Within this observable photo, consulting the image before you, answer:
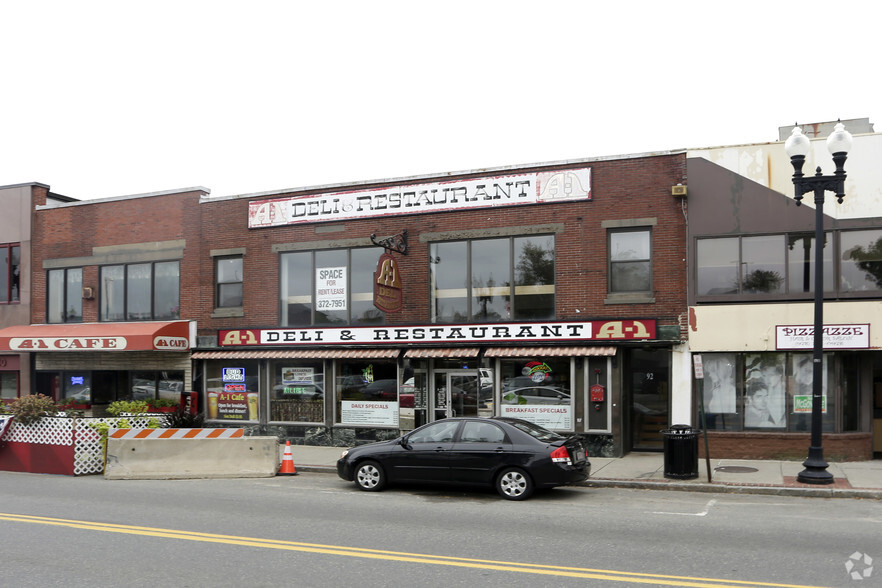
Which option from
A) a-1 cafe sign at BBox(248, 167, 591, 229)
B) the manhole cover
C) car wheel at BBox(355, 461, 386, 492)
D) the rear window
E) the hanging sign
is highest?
a-1 cafe sign at BBox(248, 167, 591, 229)

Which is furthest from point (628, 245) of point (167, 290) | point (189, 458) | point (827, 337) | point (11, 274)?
point (11, 274)

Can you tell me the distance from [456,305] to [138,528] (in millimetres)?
10343

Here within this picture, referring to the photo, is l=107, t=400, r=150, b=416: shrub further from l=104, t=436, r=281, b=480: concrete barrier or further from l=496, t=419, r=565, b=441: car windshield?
l=496, t=419, r=565, b=441: car windshield

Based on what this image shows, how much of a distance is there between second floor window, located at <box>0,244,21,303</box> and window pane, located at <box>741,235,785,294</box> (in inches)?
857

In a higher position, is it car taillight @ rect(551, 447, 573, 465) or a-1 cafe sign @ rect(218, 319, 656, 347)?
a-1 cafe sign @ rect(218, 319, 656, 347)

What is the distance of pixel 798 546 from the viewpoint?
884cm

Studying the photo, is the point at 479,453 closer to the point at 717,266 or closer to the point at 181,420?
the point at 717,266

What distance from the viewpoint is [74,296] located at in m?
24.2

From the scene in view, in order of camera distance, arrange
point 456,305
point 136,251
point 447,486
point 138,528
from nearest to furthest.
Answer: point 138,528 < point 447,486 < point 456,305 < point 136,251

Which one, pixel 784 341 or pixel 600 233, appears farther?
pixel 600 233

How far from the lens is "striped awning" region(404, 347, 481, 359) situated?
1844 cm

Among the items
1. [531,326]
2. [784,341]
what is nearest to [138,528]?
[531,326]

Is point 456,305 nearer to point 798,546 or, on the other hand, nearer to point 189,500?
point 189,500

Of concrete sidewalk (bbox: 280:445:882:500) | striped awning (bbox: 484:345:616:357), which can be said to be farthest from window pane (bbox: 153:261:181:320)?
striped awning (bbox: 484:345:616:357)
